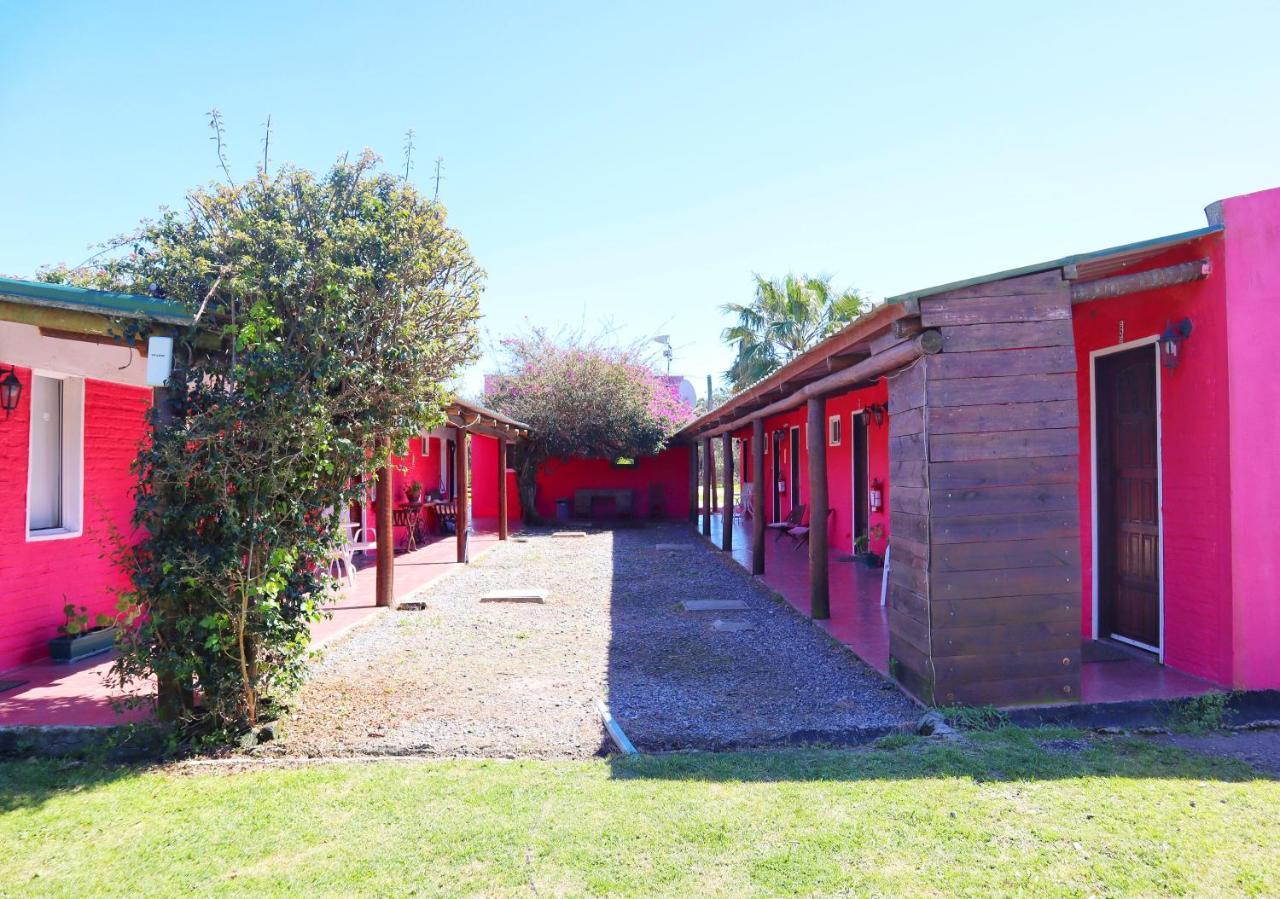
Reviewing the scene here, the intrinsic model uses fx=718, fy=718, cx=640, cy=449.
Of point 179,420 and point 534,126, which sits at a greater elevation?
point 534,126

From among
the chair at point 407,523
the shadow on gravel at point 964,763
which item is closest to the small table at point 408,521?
the chair at point 407,523

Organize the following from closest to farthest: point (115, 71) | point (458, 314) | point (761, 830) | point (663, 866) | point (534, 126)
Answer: point (663, 866), point (761, 830), point (458, 314), point (115, 71), point (534, 126)

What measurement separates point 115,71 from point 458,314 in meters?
4.93

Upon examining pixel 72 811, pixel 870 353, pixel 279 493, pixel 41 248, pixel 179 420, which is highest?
pixel 41 248

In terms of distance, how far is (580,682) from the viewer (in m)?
5.26

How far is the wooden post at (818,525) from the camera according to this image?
685 centimetres

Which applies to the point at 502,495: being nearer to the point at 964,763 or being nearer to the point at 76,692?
the point at 76,692

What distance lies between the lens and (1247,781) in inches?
131

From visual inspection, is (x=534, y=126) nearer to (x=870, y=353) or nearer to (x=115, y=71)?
(x=115, y=71)

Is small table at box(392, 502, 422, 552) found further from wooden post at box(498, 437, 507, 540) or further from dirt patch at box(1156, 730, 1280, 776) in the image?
dirt patch at box(1156, 730, 1280, 776)

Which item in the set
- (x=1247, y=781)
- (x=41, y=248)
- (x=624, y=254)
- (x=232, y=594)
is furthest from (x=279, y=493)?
(x=624, y=254)

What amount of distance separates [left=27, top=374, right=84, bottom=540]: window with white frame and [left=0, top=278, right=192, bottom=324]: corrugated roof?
2509 mm

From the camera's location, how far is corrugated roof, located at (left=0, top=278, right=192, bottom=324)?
12.5ft

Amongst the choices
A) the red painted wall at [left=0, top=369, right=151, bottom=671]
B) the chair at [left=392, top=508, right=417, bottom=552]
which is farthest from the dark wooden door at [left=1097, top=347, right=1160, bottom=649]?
the chair at [left=392, top=508, right=417, bottom=552]
